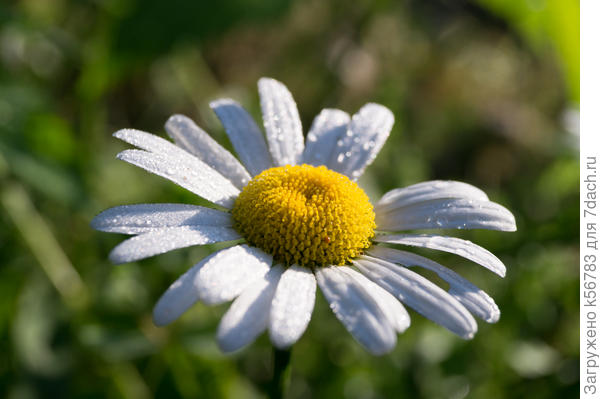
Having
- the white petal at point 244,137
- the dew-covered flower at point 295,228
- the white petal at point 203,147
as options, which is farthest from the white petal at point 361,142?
the white petal at point 203,147

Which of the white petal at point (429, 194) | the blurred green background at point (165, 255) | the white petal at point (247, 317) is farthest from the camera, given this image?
the blurred green background at point (165, 255)

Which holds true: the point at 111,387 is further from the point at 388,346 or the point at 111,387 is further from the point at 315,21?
the point at 315,21

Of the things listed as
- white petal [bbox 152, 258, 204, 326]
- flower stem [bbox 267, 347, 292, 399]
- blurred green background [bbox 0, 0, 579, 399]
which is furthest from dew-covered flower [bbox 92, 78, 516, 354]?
blurred green background [bbox 0, 0, 579, 399]

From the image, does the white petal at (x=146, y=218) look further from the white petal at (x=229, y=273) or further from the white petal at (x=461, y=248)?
the white petal at (x=461, y=248)

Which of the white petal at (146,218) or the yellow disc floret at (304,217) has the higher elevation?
the white petal at (146,218)

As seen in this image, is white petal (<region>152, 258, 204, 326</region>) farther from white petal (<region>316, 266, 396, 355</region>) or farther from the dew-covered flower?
white petal (<region>316, 266, 396, 355</region>)

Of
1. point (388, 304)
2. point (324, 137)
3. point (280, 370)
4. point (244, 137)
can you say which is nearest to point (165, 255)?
point (244, 137)
